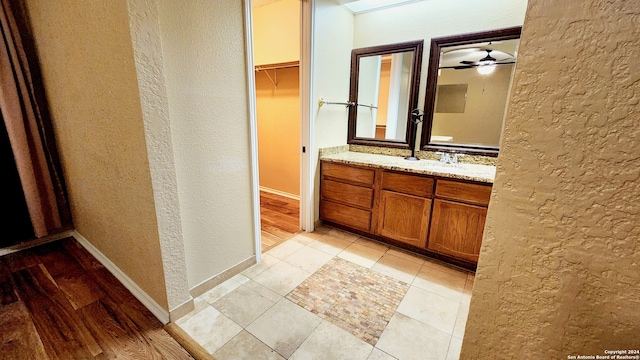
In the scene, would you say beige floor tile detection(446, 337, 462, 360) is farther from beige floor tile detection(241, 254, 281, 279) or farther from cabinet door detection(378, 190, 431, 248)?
beige floor tile detection(241, 254, 281, 279)

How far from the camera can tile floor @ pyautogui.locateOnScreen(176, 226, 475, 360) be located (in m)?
1.33

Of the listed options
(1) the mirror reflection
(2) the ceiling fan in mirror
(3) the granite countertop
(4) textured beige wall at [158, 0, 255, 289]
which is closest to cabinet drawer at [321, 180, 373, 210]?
(3) the granite countertop

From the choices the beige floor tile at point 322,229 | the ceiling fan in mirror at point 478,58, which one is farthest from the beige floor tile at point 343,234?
the ceiling fan in mirror at point 478,58

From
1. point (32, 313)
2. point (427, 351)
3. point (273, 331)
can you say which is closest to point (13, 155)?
point (32, 313)

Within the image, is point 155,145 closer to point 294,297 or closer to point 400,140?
point 294,297

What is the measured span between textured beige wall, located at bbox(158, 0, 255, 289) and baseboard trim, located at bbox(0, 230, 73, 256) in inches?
67.9

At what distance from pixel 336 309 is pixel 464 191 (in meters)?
1.26

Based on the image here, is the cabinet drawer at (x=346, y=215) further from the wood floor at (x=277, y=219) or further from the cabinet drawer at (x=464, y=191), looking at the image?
the cabinet drawer at (x=464, y=191)

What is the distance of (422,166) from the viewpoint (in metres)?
2.15

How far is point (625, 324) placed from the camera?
0.49 metres

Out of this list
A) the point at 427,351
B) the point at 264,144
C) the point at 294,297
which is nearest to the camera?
the point at 427,351

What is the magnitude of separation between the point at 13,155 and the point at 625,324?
3.34 metres

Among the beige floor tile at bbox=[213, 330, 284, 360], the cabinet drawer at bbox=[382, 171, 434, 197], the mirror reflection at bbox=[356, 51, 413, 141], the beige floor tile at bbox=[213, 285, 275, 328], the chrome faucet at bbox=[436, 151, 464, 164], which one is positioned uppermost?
the mirror reflection at bbox=[356, 51, 413, 141]

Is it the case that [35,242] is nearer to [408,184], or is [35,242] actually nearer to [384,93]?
[408,184]
